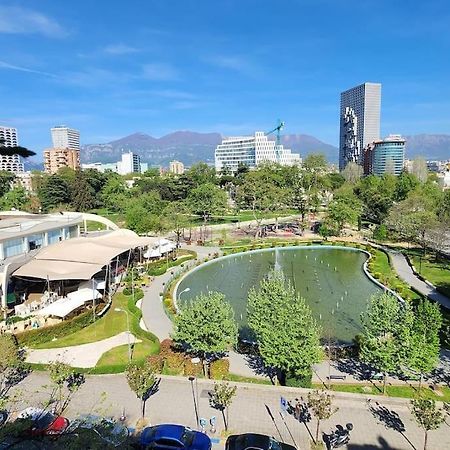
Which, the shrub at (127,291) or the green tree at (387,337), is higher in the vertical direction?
the green tree at (387,337)

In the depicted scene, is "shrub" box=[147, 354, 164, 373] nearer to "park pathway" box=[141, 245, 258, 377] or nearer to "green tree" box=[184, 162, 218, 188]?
"park pathway" box=[141, 245, 258, 377]

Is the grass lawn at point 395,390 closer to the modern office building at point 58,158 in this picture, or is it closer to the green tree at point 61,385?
the green tree at point 61,385

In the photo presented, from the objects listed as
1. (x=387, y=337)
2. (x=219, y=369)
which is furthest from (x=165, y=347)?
(x=387, y=337)

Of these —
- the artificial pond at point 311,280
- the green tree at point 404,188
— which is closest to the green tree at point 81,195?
the artificial pond at point 311,280

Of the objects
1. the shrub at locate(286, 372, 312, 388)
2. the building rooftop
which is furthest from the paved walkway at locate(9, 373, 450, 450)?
the building rooftop

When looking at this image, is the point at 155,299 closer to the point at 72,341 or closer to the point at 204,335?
the point at 72,341

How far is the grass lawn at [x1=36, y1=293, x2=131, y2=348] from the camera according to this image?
19.3 metres

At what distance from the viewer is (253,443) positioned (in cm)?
1139

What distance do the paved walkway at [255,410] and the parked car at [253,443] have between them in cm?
54

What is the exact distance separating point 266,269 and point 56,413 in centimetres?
2286

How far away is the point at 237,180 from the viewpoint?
84.2 meters

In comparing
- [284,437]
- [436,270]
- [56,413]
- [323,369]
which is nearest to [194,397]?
[284,437]

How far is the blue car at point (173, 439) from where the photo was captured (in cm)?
1147

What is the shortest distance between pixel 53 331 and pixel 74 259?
6.17 metres
